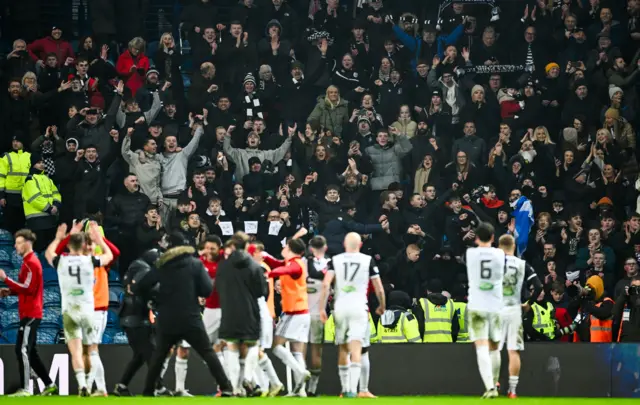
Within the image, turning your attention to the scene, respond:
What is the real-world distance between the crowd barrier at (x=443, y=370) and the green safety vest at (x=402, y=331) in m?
0.83

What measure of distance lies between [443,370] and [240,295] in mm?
4328

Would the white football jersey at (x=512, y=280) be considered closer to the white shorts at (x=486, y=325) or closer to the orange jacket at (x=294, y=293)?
the white shorts at (x=486, y=325)

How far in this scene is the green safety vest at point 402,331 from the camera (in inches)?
862

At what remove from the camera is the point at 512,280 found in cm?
1858

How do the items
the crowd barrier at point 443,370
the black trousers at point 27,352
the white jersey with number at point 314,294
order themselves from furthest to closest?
the crowd barrier at point 443,370 < the white jersey with number at point 314,294 < the black trousers at point 27,352

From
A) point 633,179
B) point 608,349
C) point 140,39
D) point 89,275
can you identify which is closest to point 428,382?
point 608,349

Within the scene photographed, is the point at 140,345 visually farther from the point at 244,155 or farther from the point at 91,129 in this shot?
the point at 91,129

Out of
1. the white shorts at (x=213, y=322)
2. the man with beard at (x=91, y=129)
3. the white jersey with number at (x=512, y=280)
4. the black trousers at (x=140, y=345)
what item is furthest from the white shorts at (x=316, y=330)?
the man with beard at (x=91, y=129)

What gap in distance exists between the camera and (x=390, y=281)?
2402 centimetres

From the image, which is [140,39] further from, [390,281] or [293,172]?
[390,281]

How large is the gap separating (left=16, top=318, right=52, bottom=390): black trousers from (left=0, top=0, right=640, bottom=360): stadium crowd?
3.83 meters

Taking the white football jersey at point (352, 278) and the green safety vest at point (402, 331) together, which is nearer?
the white football jersey at point (352, 278)

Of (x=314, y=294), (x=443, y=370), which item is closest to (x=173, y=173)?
(x=314, y=294)

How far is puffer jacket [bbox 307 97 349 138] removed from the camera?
26.6 metres
